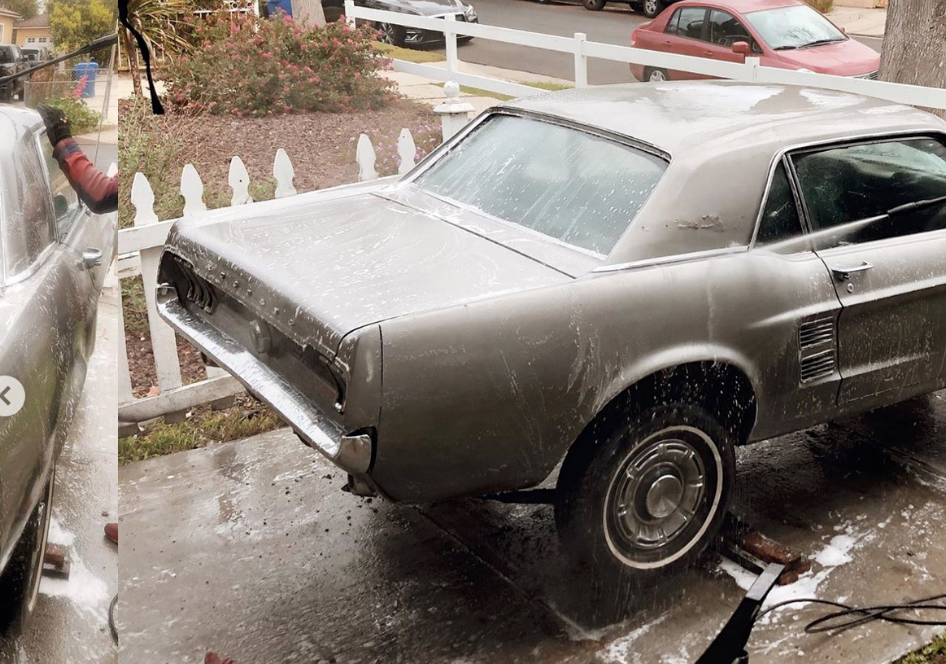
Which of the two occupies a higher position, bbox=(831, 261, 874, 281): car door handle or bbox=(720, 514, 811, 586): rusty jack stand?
bbox=(831, 261, 874, 281): car door handle

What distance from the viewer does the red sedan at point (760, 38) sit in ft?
40.5

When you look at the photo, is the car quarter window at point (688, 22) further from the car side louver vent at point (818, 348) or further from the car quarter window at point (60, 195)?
the car quarter window at point (60, 195)

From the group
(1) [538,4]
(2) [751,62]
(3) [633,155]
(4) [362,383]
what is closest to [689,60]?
(2) [751,62]

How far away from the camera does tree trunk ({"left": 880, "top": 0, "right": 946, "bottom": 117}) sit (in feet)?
23.0

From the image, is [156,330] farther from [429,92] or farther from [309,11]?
[309,11]

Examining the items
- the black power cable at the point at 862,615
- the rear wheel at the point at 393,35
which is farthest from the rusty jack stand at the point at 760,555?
the rear wheel at the point at 393,35

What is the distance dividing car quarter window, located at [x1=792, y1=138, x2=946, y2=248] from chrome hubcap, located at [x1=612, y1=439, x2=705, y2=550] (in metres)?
1.00

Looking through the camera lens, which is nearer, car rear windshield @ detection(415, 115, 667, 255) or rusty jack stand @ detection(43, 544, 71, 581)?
rusty jack stand @ detection(43, 544, 71, 581)

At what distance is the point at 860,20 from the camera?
21.4 meters

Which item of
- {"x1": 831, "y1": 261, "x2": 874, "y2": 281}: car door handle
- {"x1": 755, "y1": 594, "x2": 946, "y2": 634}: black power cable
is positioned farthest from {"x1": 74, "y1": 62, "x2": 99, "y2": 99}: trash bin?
{"x1": 831, "y1": 261, "x2": 874, "y2": 281}: car door handle

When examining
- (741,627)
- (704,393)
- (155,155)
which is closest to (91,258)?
(741,627)

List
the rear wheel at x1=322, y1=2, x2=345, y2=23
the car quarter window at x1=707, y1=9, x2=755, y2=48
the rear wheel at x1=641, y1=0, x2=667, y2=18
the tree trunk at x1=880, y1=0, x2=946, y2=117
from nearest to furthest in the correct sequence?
the tree trunk at x1=880, y1=0, x2=946, y2=117
the car quarter window at x1=707, y1=9, x2=755, y2=48
the rear wheel at x1=322, y1=2, x2=345, y2=23
the rear wheel at x1=641, y1=0, x2=667, y2=18

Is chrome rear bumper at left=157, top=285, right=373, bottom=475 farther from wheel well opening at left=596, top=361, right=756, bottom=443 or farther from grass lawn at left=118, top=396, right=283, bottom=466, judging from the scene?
grass lawn at left=118, top=396, right=283, bottom=466

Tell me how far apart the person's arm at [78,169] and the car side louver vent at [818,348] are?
3.02 meters
